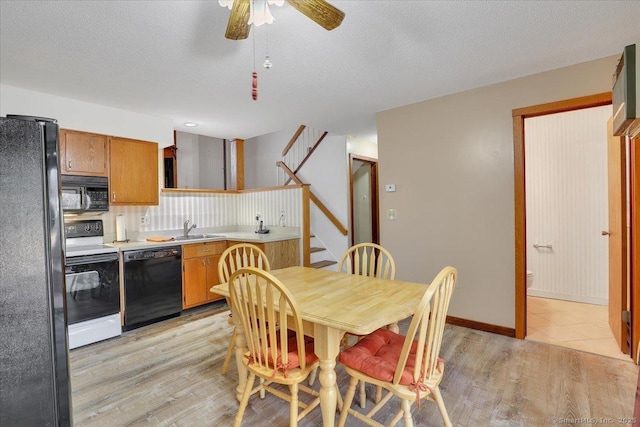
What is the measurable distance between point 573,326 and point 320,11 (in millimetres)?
3564

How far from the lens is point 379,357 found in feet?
5.10

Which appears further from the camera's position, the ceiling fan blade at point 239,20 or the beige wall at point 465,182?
the beige wall at point 465,182

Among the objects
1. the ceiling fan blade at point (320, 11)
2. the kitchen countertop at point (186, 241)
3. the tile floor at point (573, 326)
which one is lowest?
the tile floor at point (573, 326)

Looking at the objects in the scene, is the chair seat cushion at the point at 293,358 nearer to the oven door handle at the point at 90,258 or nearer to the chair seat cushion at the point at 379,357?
the chair seat cushion at the point at 379,357

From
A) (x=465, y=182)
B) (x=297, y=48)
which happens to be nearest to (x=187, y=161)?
(x=297, y=48)

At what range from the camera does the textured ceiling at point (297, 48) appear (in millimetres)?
1812

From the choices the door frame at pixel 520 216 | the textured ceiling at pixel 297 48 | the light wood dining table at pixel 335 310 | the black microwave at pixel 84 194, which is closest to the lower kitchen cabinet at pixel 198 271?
the black microwave at pixel 84 194

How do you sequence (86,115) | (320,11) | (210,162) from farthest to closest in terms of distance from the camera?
(210,162) < (86,115) < (320,11)

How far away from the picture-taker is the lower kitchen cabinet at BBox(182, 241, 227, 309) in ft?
11.8

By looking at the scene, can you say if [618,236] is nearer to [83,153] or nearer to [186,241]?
[186,241]

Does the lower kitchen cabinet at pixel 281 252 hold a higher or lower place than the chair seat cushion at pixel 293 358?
higher

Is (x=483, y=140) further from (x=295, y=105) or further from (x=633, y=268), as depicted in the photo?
(x=295, y=105)

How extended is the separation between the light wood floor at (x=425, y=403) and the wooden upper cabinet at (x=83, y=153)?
5.52ft

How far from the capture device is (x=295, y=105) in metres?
3.40
